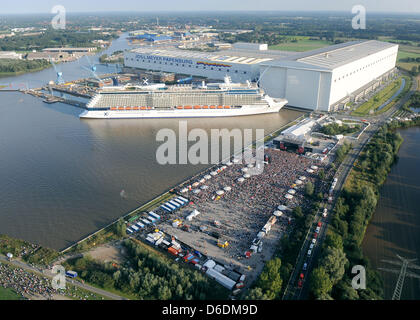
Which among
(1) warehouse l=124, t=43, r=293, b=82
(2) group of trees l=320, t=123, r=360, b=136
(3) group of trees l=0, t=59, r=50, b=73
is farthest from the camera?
(3) group of trees l=0, t=59, r=50, b=73

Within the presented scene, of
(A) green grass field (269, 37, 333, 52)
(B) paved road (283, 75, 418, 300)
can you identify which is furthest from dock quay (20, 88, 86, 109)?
(A) green grass field (269, 37, 333, 52)

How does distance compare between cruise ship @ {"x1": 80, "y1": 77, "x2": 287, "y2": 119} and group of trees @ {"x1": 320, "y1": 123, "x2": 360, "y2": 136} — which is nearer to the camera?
group of trees @ {"x1": 320, "y1": 123, "x2": 360, "y2": 136}

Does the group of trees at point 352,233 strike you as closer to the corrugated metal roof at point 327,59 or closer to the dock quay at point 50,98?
the corrugated metal roof at point 327,59

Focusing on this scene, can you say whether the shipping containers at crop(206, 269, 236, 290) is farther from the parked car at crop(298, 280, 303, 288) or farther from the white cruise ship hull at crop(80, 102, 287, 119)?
the white cruise ship hull at crop(80, 102, 287, 119)

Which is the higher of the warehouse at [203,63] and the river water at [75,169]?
the warehouse at [203,63]

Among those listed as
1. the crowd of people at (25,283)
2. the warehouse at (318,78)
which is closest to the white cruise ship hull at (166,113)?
the warehouse at (318,78)

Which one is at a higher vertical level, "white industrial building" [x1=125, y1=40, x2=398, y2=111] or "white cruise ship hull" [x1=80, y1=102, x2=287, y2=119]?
"white industrial building" [x1=125, y1=40, x2=398, y2=111]
